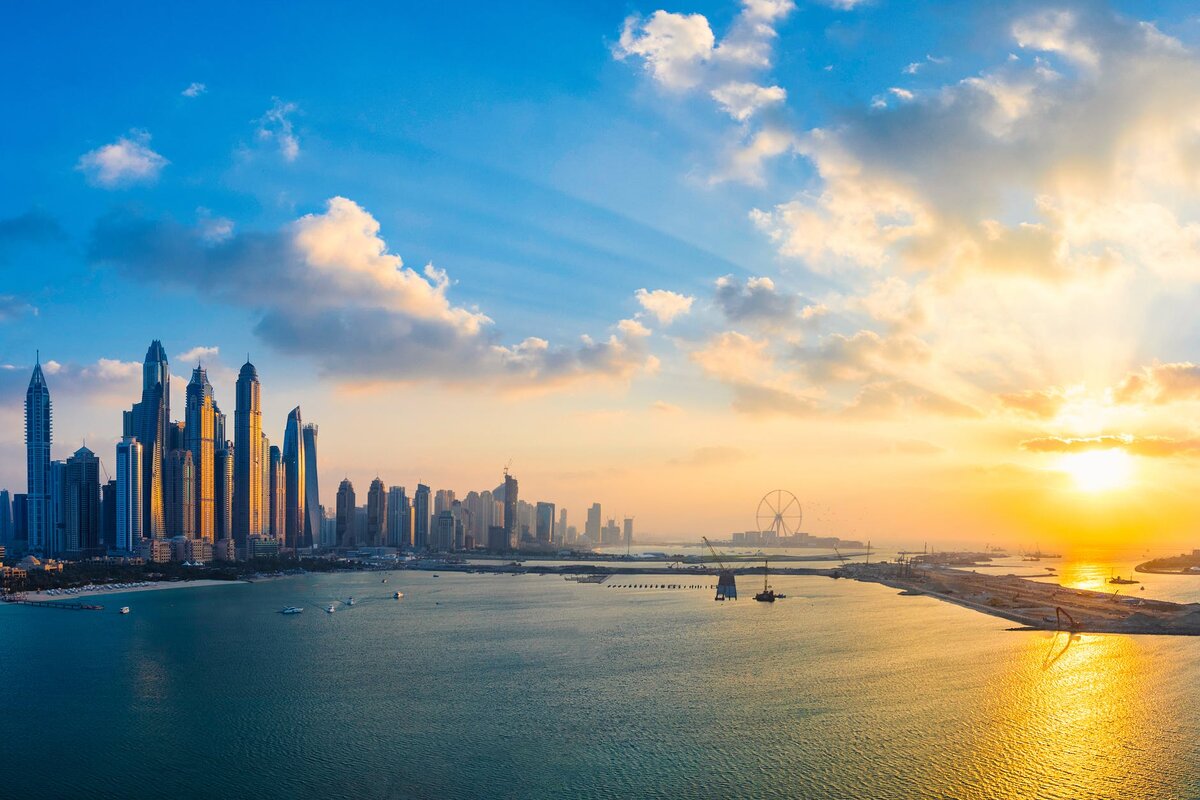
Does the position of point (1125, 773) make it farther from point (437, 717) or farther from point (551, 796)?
point (437, 717)

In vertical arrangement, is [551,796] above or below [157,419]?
below

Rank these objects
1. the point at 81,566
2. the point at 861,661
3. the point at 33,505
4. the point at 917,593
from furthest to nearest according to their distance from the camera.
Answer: the point at 33,505 < the point at 81,566 < the point at 917,593 < the point at 861,661

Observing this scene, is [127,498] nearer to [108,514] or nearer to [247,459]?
[108,514]

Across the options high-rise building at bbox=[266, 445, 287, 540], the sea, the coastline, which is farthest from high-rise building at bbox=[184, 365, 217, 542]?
the sea

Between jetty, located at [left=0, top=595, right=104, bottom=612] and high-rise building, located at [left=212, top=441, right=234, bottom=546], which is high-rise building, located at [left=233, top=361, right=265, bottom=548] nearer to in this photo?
high-rise building, located at [left=212, top=441, right=234, bottom=546]

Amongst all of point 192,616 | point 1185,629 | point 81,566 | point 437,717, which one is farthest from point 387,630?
point 81,566
